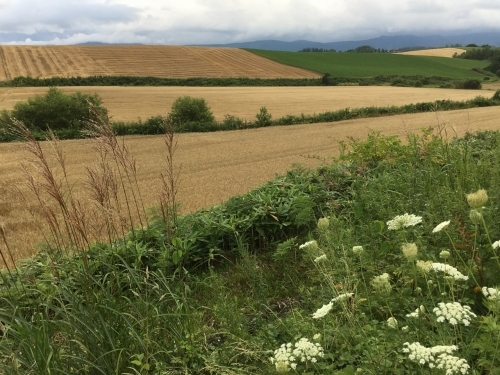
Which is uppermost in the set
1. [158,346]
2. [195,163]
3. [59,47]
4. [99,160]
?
[59,47]

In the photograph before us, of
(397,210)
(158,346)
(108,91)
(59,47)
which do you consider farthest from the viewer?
(59,47)

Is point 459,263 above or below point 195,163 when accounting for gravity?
above

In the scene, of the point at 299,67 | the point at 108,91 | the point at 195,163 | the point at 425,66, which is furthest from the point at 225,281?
the point at 425,66

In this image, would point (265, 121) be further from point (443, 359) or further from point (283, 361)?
point (443, 359)

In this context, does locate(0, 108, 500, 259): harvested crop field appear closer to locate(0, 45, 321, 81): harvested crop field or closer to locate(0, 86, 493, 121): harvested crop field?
locate(0, 86, 493, 121): harvested crop field

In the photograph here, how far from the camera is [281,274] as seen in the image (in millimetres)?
4504

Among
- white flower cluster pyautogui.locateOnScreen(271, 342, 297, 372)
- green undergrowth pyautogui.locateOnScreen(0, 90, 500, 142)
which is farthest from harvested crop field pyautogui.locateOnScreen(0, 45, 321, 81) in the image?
white flower cluster pyautogui.locateOnScreen(271, 342, 297, 372)

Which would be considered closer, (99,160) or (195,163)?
(99,160)

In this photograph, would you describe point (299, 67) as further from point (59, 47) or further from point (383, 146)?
point (383, 146)

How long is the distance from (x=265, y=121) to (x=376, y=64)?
52.8 m

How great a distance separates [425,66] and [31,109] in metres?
65.4

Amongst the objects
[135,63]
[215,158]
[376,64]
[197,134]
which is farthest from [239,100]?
[376,64]

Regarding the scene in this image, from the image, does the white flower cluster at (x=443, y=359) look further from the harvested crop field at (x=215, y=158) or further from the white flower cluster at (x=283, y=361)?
the harvested crop field at (x=215, y=158)

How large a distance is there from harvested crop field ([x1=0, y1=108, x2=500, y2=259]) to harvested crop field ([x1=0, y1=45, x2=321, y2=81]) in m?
30.8
